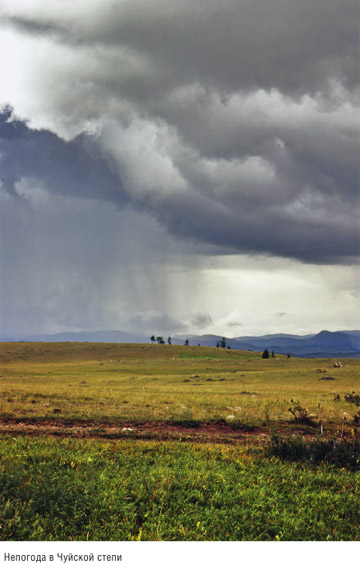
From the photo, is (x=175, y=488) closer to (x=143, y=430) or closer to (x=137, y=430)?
(x=137, y=430)

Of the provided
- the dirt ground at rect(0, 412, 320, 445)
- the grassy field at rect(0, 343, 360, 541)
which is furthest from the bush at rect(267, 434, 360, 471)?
the dirt ground at rect(0, 412, 320, 445)

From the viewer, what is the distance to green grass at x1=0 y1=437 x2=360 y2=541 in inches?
251

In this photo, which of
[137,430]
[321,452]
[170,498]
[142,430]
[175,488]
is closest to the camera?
[170,498]

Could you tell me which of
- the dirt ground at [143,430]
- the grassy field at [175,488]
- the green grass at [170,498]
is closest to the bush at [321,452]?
the grassy field at [175,488]

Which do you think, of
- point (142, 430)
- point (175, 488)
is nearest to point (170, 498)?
point (175, 488)

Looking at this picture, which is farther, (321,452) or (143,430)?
(143,430)

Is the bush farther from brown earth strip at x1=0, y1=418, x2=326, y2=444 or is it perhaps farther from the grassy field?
brown earth strip at x1=0, y1=418, x2=326, y2=444

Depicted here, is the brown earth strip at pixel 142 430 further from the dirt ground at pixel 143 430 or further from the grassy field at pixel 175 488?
the grassy field at pixel 175 488

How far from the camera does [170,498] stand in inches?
294

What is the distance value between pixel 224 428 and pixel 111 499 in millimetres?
11135

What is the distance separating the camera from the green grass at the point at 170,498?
6.37 m
